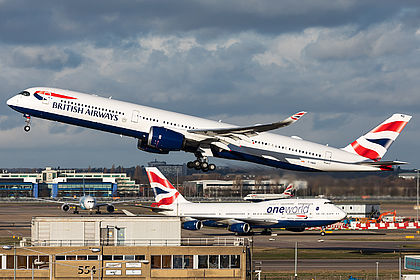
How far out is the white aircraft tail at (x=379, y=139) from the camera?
8381 centimetres

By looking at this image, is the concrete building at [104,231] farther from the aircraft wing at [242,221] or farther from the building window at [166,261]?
the aircraft wing at [242,221]

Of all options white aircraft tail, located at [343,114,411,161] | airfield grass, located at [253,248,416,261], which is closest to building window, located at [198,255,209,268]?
airfield grass, located at [253,248,416,261]

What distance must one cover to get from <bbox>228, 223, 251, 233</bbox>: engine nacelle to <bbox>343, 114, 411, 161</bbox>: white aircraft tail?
1970cm

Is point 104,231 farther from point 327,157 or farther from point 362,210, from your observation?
point 362,210

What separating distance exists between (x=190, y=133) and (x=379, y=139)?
25970mm

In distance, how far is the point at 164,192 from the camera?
328 feet

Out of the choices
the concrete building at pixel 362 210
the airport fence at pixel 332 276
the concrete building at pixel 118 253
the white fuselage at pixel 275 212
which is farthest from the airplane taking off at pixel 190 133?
the concrete building at pixel 362 210

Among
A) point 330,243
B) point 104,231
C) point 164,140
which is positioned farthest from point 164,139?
point 330,243

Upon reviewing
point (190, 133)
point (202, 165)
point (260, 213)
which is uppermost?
point (190, 133)

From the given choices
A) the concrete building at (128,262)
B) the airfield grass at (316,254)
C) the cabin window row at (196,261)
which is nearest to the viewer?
the concrete building at (128,262)

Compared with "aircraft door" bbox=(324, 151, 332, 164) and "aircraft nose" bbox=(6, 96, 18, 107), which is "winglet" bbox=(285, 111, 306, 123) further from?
"aircraft nose" bbox=(6, 96, 18, 107)

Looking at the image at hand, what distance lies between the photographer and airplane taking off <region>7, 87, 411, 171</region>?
238ft

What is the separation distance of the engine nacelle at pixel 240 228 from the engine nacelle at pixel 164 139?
24.7m

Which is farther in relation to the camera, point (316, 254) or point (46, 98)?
point (316, 254)
